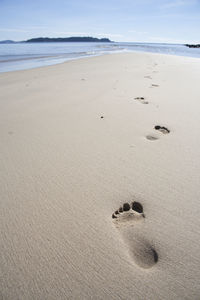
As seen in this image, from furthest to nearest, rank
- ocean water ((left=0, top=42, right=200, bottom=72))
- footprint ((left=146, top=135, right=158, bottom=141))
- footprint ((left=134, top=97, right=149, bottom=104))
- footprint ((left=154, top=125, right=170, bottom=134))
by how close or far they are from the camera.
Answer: ocean water ((left=0, top=42, right=200, bottom=72)), footprint ((left=134, top=97, right=149, bottom=104)), footprint ((left=154, top=125, right=170, bottom=134)), footprint ((left=146, top=135, right=158, bottom=141))

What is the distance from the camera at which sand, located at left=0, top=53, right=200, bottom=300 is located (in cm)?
85

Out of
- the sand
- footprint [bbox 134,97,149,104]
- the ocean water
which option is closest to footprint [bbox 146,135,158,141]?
the sand

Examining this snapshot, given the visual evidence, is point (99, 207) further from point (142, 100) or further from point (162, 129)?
point (142, 100)

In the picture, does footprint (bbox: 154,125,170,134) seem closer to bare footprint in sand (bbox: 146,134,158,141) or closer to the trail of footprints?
bare footprint in sand (bbox: 146,134,158,141)

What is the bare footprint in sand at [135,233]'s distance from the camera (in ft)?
3.05

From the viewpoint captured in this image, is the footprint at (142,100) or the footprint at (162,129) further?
the footprint at (142,100)

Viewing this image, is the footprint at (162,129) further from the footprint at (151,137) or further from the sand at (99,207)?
the footprint at (151,137)

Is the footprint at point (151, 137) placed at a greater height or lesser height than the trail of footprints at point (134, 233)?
greater

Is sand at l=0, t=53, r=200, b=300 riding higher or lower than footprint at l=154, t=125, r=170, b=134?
lower

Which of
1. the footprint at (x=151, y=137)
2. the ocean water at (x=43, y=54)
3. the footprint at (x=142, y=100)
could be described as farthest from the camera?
the ocean water at (x=43, y=54)

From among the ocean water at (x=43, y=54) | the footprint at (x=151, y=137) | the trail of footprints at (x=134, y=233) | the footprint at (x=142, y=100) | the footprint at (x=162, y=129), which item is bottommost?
the trail of footprints at (x=134, y=233)

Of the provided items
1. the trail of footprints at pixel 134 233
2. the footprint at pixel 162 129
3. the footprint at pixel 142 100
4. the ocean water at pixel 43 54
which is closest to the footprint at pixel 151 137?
the footprint at pixel 162 129

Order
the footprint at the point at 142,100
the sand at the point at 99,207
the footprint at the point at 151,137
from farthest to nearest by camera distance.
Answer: the footprint at the point at 142,100, the footprint at the point at 151,137, the sand at the point at 99,207

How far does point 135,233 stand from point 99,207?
27cm
